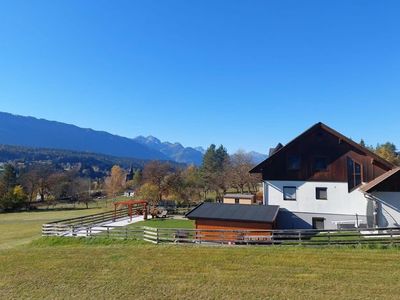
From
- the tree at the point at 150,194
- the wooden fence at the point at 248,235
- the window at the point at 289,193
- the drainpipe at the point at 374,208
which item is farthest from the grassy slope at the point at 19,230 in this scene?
the drainpipe at the point at 374,208

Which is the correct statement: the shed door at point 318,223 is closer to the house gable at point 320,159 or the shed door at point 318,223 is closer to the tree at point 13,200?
the house gable at point 320,159

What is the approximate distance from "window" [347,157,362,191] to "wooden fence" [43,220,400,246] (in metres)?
3.95

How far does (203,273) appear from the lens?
16.2 meters

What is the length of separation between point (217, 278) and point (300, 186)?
14.4 meters

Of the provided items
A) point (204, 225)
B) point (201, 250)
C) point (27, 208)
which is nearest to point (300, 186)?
point (204, 225)

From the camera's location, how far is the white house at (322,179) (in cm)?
2619

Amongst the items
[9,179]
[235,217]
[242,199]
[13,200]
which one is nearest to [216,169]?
[13,200]

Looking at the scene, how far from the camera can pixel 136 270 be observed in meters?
17.1

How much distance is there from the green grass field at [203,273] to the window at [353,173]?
8636 millimetres

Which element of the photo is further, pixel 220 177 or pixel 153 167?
pixel 220 177

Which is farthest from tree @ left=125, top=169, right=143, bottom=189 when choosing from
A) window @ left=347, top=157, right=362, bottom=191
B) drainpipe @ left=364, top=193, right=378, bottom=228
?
drainpipe @ left=364, top=193, right=378, bottom=228

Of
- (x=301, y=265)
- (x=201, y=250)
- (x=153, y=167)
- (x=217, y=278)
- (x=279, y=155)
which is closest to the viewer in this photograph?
(x=217, y=278)

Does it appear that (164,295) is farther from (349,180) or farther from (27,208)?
(27,208)

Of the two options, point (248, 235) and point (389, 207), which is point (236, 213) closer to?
point (248, 235)
